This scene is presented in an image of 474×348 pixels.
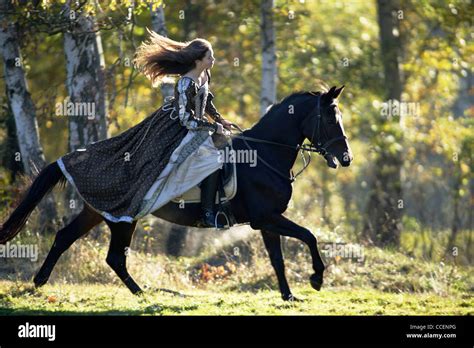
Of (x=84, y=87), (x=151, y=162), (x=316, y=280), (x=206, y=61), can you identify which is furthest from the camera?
(x=84, y=87)

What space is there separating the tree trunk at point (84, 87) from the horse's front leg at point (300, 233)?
4.61 meters

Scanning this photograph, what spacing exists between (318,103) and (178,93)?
62.4 inches

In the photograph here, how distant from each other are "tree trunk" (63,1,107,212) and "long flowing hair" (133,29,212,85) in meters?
3.33

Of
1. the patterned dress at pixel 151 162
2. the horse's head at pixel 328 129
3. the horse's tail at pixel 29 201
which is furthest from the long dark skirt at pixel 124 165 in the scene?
the horse's head at pixel 328 129

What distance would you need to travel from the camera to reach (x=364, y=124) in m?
23.6

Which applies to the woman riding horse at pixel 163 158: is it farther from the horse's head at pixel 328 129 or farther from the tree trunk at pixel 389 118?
the tree trunk at pixel 389 118

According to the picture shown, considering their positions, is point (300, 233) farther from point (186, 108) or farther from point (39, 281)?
point (39, 281)

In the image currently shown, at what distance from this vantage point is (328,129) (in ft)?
32.2

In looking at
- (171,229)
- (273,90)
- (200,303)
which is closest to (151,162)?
(200,303)

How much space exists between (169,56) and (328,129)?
1993 millimetres

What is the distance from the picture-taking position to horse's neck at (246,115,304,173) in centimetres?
1004

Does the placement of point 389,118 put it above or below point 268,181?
above
